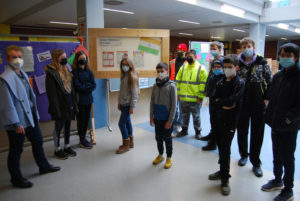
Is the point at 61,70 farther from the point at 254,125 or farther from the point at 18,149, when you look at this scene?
the point at 254,125

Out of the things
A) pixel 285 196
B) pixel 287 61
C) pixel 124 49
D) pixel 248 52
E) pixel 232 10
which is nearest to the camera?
pixel 287 61

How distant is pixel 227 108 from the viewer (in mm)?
2221

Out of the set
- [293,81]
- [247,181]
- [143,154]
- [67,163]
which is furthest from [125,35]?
[247,181]

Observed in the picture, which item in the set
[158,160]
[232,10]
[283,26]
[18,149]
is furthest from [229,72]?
[283,26]

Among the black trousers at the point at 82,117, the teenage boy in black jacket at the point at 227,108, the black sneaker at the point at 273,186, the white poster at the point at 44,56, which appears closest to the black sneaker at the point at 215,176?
the teenage boy in black jacket at the point at 227,108

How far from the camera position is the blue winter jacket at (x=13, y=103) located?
2119 mm

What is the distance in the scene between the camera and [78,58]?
3154mm

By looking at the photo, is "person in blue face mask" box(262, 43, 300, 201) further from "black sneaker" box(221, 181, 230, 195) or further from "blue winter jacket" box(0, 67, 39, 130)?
"blue winter jacket" box(0, 67, 39, 130)

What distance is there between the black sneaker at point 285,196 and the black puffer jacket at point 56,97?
267 centimetres

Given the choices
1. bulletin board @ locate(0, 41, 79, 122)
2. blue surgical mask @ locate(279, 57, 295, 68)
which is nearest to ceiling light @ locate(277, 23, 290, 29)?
blue surgical mask @ locate(279, 57, 295, 68)

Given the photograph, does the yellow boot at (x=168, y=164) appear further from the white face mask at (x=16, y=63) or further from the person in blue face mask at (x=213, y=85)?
the white face mask at (x=16, y=63)

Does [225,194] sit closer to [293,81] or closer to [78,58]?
[293,81]

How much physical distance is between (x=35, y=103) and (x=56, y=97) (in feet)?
1.33

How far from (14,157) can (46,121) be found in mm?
1523
